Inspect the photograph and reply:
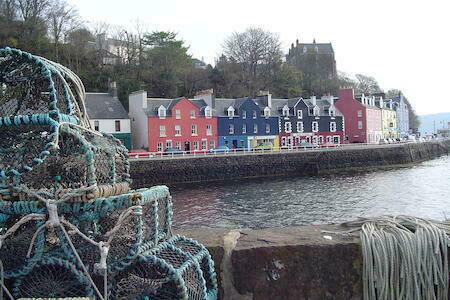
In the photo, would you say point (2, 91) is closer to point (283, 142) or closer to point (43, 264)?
point (43, 264)

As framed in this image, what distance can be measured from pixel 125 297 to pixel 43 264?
0.50 metres

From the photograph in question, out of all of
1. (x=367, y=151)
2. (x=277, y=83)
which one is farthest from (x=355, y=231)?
(x=277, y=83)

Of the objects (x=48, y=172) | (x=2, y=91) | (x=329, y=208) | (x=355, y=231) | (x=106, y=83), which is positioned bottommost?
(x=329, y=208)

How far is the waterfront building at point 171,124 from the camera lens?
40406mm

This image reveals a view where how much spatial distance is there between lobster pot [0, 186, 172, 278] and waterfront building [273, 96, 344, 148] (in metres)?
45.3

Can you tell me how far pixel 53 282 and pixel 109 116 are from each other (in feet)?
126

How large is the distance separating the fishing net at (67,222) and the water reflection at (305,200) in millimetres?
13783

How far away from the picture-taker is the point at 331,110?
53594 mm

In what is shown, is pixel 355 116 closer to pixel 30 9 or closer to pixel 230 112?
pixel 230 112

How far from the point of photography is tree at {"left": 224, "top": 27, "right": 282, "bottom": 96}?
66.8 m

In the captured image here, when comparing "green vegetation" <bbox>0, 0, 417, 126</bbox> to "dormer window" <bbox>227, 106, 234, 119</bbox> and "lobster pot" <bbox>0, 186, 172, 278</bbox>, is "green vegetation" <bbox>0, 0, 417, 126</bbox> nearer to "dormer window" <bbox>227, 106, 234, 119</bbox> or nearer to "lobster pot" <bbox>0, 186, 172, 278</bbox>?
"dormer window" <bbox>227, 106, 234, 119</bbox>

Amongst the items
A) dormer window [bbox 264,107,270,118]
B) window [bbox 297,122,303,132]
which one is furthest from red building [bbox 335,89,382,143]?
dormer window [bbox 264,107,270,118]

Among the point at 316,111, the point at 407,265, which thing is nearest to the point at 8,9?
the point at 316,111

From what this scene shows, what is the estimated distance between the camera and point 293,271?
10.0ft
